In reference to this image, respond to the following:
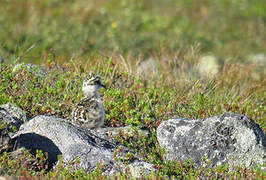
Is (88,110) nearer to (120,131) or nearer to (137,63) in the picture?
(120,131)

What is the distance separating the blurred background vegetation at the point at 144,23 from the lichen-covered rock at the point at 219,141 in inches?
360

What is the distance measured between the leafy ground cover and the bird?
53cm

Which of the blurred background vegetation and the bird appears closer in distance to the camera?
the bird

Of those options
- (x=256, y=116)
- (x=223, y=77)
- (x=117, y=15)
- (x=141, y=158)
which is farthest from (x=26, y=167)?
(x=117, y=15)

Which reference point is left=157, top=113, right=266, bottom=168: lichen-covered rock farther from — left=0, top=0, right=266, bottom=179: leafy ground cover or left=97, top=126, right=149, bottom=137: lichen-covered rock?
left=97, top=126, right=149, bottom=137: lichen-covered rock

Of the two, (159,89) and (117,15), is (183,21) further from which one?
(159,89)

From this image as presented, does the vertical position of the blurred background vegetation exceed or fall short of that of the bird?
it falls short

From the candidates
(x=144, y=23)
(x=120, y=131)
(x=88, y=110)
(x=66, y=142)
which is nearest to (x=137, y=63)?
(x=120, y=131)

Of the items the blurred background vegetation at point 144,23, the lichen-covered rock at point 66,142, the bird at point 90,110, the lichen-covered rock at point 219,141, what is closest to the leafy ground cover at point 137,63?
the blurred background vegetation at point 144,23

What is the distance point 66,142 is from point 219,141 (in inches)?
92.5

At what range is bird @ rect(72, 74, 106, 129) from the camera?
25.3ft

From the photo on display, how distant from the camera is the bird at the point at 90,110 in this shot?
A: 25.3 ft

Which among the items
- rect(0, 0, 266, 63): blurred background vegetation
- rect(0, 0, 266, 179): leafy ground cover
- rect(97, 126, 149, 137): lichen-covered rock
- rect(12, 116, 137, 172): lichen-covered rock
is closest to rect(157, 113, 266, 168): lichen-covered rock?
rect(0, 0, 266, 179): leafy ground cover

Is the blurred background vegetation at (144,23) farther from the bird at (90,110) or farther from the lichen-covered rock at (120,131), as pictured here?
the lichen-covered rock at (120,131)
